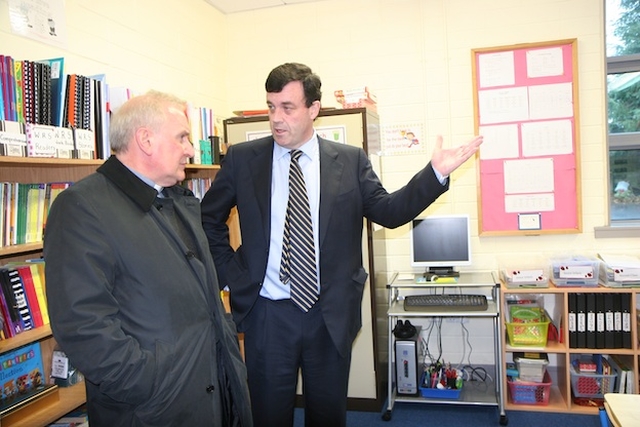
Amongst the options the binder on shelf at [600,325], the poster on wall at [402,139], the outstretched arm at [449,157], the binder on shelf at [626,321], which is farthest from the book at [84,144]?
the binder on shelf at [626,321]

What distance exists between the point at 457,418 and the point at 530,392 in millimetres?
513

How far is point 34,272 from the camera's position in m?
1.92

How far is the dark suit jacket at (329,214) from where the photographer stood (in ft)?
6.28

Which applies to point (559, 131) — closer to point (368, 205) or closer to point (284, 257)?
point (368, 205)

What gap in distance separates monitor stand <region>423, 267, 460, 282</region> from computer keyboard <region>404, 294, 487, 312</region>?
0.62 feet

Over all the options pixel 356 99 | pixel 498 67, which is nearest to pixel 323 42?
pixel 356 99

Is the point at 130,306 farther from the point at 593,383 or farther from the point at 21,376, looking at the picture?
the point at 593,383

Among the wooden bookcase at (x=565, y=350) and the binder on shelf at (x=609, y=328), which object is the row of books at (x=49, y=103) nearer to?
the wooden bookcase at (x=565, y=350)

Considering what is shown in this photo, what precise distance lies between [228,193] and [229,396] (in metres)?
0.82

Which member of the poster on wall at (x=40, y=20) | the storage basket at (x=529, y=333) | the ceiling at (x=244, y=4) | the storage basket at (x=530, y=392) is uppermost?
the ceiling at (x=244, y=4)

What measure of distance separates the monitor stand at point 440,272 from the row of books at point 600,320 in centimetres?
74

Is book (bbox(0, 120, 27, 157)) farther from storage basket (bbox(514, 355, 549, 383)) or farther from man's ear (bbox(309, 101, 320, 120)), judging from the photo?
storage basket (bbox(514, 355, 549, 383))

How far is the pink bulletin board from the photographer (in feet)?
11.3

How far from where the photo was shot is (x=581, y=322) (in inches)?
124
